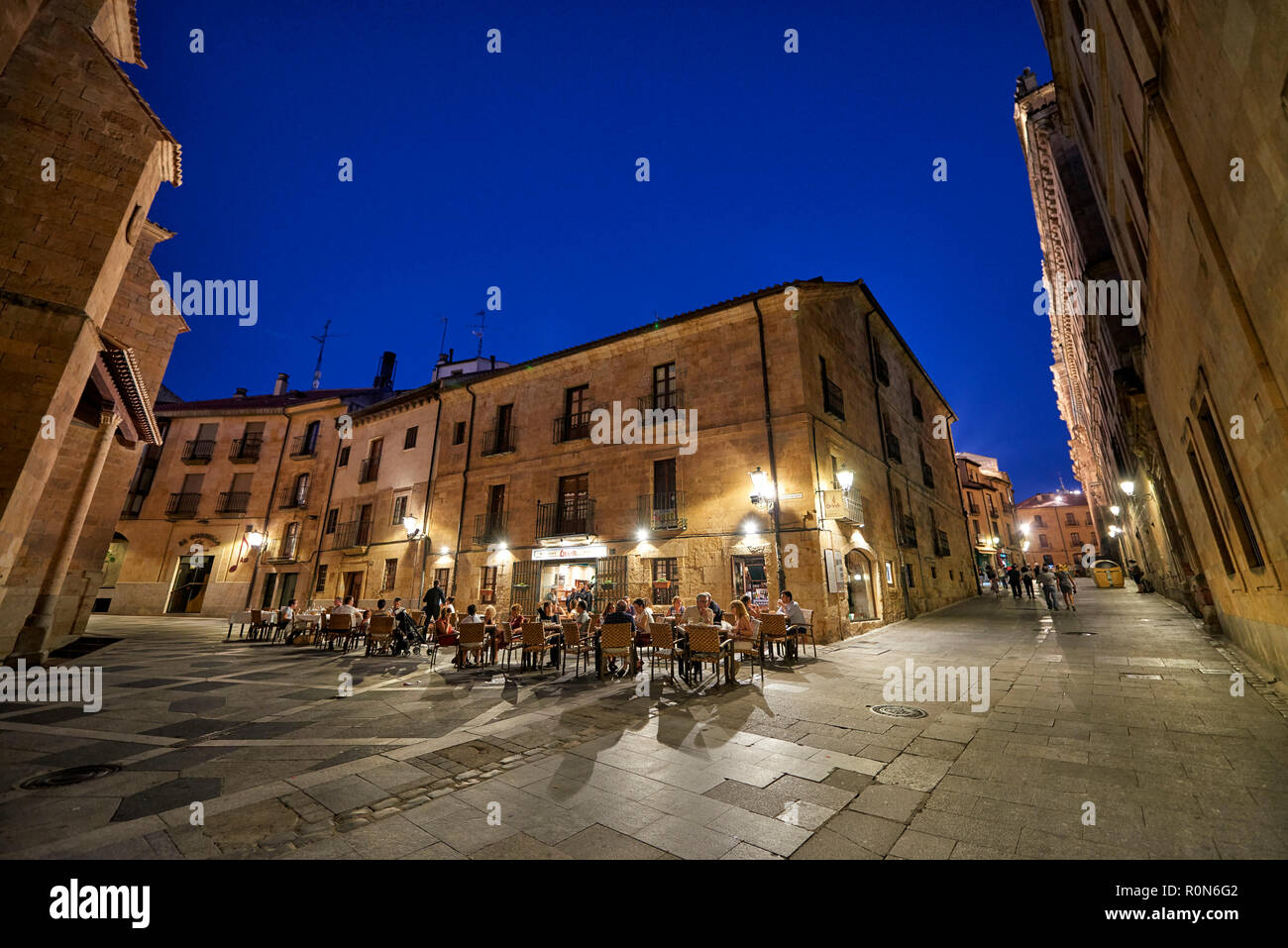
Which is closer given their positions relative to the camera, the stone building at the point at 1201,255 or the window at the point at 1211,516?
the stone building at the point at 1201,255

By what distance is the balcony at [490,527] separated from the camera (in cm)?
1661

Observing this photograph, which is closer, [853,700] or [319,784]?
[319,784]

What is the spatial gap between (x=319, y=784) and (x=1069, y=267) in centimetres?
2530

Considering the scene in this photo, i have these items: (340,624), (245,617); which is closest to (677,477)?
(340,624)

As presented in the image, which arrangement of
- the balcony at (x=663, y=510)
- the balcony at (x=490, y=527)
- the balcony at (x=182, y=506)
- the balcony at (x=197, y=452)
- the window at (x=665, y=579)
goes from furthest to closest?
the balcony at (x=197, y=452) < the balcony at (x=182, y=506) < the balcony at (x=490, y=527) < the balcony at (x=663, y=510) < the window at (x=665, y=579)

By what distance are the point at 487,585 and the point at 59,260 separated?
12.3m

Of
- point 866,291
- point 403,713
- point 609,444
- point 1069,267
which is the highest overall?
point 1069,267

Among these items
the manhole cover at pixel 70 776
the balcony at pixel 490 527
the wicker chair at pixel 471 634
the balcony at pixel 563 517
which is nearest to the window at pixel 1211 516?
the wicker chair at pixel 471 634

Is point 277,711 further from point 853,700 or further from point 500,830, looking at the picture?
point 853,700

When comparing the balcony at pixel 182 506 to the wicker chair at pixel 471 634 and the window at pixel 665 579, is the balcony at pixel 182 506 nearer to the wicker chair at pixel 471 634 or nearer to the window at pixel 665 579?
the wicker chair at pixel 471 634

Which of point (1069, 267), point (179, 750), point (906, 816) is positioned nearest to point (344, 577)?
point (179, 750)

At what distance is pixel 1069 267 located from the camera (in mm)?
17562

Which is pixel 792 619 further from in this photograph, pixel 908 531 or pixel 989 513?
pixel 989 513

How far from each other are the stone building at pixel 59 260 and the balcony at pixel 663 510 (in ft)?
36.8
